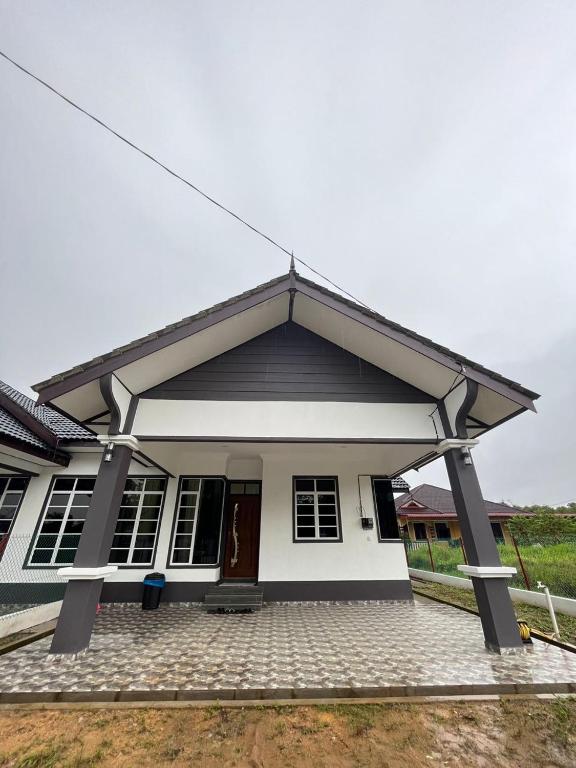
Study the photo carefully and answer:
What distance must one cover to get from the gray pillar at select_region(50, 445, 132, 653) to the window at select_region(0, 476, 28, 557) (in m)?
4.52

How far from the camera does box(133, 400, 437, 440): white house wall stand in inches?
186

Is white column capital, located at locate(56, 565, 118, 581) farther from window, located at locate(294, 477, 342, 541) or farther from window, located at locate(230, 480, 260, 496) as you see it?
window, located at locate(294, 477, 342, 541)

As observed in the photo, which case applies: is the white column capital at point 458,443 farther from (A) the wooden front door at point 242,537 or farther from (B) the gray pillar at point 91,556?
(B) the gray pillar at point 91,556

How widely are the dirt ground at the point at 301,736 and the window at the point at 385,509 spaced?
170 inches

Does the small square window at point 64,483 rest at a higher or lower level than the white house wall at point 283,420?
lower

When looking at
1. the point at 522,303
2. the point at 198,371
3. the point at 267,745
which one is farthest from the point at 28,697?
the point at 522,303

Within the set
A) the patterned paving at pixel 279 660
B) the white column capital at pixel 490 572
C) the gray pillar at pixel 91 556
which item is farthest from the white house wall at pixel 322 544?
the gray pillar at pixel 91 556

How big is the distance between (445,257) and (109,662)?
21137mm

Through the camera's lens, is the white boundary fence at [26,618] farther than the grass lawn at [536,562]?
No

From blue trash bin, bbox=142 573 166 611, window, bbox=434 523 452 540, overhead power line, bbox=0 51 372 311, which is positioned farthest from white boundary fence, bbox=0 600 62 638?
window, bbox=434 523 452 540

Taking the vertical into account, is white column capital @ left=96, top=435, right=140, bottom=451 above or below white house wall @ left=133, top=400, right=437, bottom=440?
below

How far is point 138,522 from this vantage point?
668 centimetres

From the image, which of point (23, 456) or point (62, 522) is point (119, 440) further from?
point (62, 522)

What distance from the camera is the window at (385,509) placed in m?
7.01
